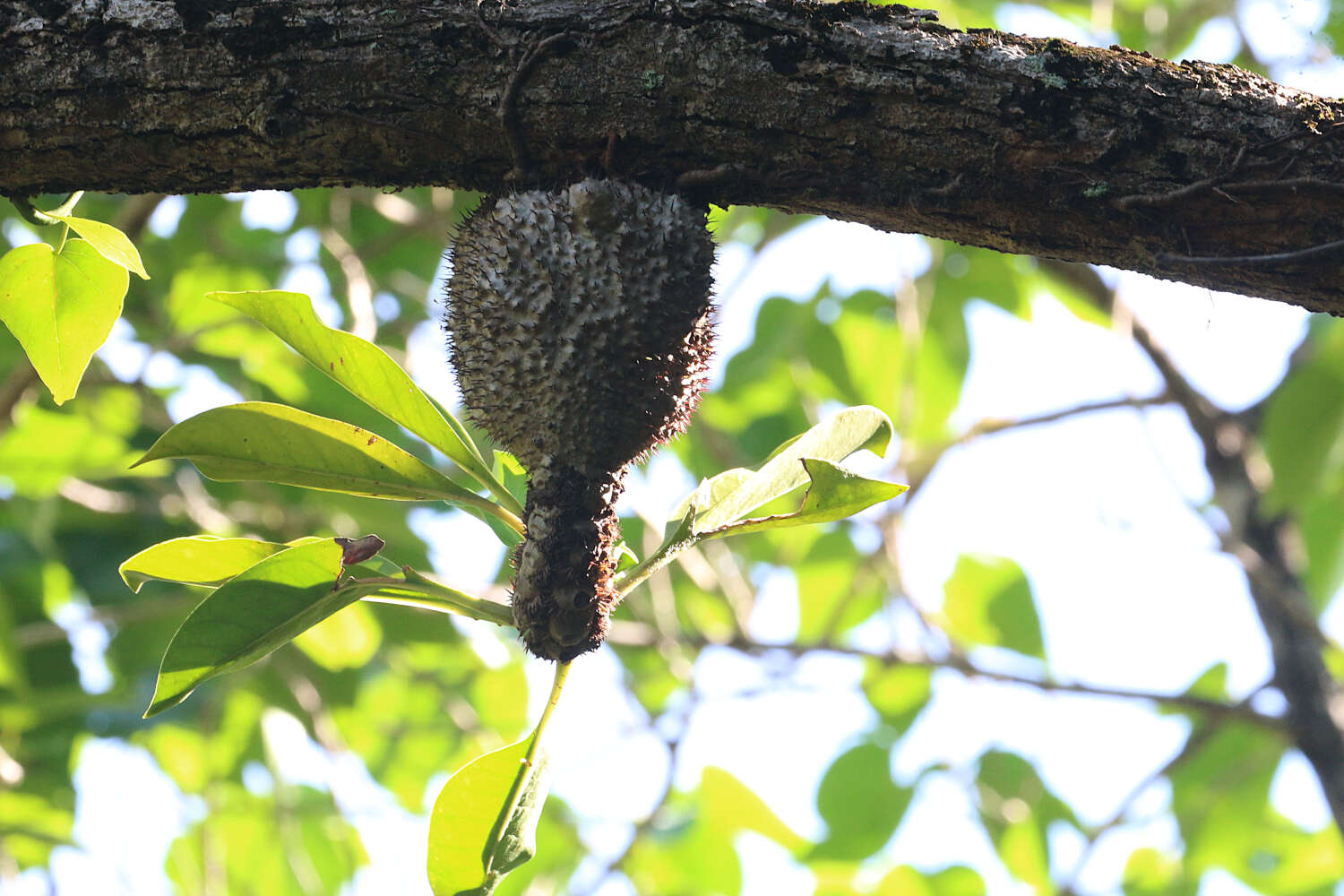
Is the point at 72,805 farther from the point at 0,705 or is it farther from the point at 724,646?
the point at 724,646

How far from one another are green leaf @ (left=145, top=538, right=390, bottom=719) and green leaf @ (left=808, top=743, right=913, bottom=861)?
2.52 m

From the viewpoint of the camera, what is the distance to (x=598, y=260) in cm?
114

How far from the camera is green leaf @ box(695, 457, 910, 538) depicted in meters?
1.14

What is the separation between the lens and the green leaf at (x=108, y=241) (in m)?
1.25

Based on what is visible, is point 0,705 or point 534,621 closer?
point 534,621

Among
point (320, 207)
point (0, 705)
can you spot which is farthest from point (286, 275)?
point (0, 705)

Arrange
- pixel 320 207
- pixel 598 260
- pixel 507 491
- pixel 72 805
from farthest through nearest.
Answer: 1. pixel 72 805
2. pixel 320 207
3. pixel 507 491
4. pixel 598 260

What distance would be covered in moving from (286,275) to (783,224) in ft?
4.87

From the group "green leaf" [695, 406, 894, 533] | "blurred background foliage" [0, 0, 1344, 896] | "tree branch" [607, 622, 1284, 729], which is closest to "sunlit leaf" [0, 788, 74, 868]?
"blurred background foliage" [0, 0, 1344, 896]

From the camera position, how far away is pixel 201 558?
121 centimetres

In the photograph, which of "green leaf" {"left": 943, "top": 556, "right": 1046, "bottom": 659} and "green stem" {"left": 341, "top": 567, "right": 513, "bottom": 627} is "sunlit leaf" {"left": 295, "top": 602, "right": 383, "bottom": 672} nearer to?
"green leaf" {"left": 943, "top": 556, "right": 1046, "bottom": 659}

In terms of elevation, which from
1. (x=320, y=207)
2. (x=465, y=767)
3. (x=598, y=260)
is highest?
(x=320, y=207)

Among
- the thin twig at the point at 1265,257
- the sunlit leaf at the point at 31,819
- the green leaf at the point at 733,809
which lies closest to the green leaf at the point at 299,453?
the thin twig at the point at 1265,257

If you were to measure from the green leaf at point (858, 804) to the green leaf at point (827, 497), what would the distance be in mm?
2302
